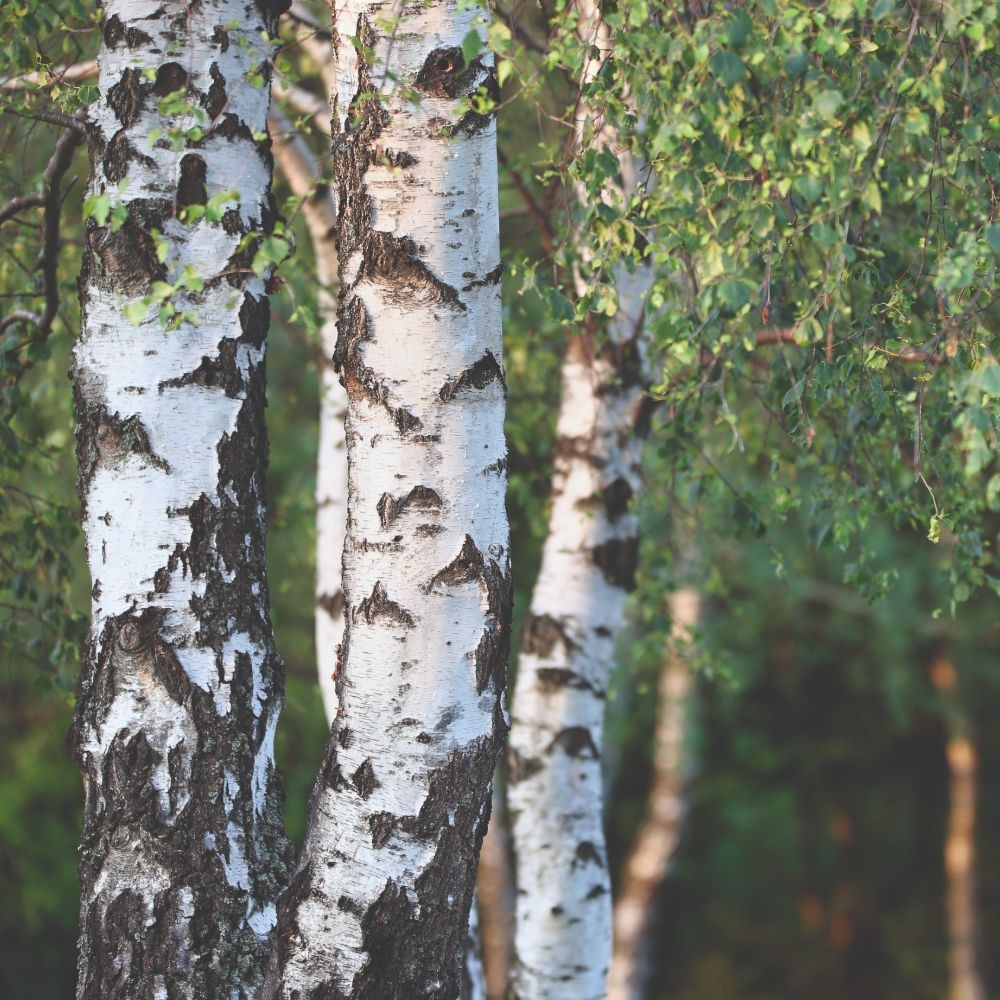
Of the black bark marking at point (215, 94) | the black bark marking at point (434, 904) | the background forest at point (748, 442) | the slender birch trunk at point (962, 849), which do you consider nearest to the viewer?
the black bark marking at point (434, 904)

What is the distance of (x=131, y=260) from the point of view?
6.89 ft

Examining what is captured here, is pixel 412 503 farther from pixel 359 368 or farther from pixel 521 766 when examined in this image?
pixel 521 766

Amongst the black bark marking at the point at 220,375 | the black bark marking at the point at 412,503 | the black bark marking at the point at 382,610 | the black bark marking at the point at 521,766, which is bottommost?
the black bark marking at the point at 521,766

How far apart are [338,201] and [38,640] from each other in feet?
5.91

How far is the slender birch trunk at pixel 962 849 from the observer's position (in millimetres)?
9711

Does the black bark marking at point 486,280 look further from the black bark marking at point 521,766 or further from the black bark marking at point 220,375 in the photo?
the black bark marking at point 521,766

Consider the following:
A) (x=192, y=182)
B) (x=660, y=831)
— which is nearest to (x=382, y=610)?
(x=192, y=182)

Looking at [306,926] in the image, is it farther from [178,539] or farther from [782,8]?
[782,8]

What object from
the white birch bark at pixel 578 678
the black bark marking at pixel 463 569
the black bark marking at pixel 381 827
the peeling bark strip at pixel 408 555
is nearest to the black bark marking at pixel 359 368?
the peeling bark strip at pixel 408 555

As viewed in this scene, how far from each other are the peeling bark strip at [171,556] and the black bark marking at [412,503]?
392mm

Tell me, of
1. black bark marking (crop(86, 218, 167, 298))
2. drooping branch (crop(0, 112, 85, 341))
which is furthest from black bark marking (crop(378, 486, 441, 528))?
drooping branch (crop(0, 112, 85, 341))

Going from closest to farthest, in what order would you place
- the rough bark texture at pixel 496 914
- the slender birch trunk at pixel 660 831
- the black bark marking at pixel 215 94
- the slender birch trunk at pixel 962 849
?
the black bark marking at pixel 215 94 → the rough bark texture at pixel 496 914 → the slender birch trunk at pixel 660 831 → the slender birch trunk at pixel 962 849

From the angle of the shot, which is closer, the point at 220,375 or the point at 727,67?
the point at 727,67

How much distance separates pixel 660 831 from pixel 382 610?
7.72 metres
